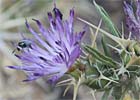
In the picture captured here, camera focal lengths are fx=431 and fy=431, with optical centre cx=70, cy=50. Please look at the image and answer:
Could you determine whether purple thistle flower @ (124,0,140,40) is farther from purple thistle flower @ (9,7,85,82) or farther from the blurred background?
the blurred background

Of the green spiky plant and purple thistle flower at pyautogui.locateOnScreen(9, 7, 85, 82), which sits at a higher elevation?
purple thistle flower at pyautogui.locateOnScreen(9, 7, 85, 82)

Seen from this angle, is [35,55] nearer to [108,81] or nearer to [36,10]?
[108,81]

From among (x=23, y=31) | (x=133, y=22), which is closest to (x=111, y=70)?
(x=133, y=22)

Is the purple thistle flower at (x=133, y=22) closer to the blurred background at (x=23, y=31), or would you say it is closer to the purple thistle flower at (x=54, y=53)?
the purple thistle flower at (x=54, y=53)

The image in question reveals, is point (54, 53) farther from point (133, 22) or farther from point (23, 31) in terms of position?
point (23, 31)

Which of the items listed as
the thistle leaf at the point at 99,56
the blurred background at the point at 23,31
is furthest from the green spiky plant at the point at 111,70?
the blurred background at the point at 23,31

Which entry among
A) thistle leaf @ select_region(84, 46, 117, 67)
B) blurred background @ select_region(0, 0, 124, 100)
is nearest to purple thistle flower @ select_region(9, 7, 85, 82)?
thistle leaf @ select_region(84, 46, 117, 67)

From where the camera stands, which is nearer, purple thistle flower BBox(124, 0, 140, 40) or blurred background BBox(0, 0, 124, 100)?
purple thistle flower BBox(124, 0, 140, 40)
